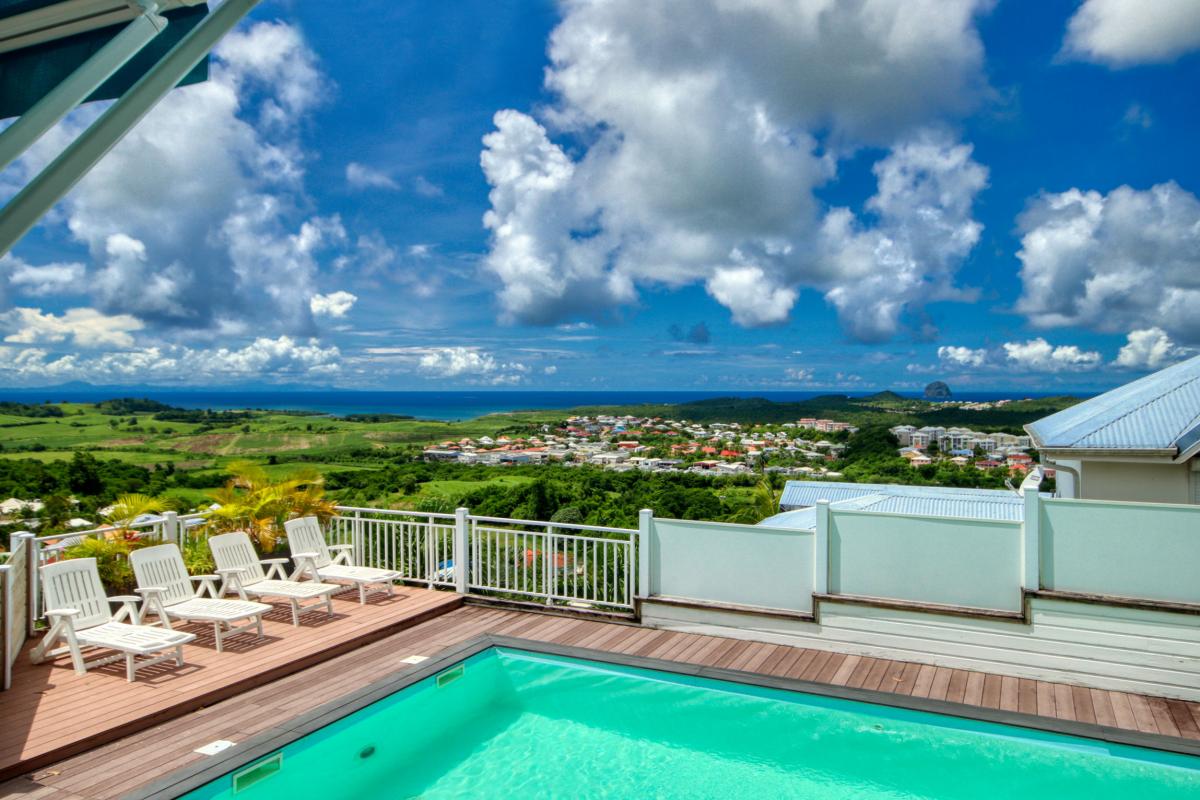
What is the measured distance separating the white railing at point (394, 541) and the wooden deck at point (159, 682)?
0.82 metres

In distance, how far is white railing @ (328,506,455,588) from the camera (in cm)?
Result: 834

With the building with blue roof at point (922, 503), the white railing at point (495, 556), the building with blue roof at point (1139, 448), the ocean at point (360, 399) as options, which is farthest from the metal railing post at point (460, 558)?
the ocean at point (360, 399)

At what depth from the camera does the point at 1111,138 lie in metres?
34.4

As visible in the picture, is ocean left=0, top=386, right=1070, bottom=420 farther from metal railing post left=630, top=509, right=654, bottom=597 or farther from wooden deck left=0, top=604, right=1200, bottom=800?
metal railing post left=630, top=509, right=654, bottom=597

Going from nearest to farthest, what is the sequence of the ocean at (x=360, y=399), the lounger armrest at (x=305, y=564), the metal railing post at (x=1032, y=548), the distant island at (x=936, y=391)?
the metal railing post at (x=1032, y=548) < the lounger armrest at (x=305, y=564) < the distant island at (x=936, y=391) < the ocean at (x=360, y=399)

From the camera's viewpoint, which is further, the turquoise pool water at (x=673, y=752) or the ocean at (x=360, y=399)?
the ocean at (x=360, y=399)

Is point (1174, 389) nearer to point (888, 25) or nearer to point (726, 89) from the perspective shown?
point (888, 25)

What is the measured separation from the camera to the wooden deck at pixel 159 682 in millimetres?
4582

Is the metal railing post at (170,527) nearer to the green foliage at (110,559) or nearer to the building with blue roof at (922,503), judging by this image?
the green foliage at (110,559)

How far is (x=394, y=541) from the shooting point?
8438 mm

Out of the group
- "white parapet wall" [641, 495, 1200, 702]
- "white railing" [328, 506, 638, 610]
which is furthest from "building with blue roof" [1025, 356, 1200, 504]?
"white railing" [328, 506, 638, 610]

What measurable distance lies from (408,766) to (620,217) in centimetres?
4358

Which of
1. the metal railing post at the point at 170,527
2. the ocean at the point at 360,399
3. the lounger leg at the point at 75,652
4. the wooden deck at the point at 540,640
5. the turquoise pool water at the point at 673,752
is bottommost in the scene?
the turquoise pool water at the point at 673,752

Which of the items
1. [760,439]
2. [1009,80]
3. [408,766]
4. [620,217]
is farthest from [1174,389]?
[620,217]
